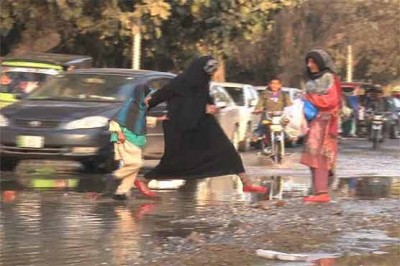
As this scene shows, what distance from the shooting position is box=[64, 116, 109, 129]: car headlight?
11.9 metres

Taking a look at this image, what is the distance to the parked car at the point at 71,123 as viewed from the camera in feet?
38.8

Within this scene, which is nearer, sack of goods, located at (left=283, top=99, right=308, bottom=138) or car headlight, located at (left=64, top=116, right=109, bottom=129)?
car headlight, located at (left=64, top=116, right=109, bottom=129)

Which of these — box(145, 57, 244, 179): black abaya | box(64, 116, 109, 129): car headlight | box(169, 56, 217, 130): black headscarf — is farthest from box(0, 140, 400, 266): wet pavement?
box(169, 56, 217, 130): black headscarf

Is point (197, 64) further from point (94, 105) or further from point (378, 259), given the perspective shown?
point (378, 259)

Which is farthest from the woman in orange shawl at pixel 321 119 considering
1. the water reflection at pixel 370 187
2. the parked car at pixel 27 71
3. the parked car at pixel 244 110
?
the parked car at pixel 244 110

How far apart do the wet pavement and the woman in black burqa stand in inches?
13.5

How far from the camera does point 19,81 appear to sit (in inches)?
635

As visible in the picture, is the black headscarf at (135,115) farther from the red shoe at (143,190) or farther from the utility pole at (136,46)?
the utility pole at (136,46)

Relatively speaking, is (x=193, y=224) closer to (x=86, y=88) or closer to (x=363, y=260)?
(x=363, y=260)

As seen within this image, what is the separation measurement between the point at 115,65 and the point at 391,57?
22.7 meters

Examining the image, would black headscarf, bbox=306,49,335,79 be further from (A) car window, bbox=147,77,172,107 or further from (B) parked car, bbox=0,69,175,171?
(A) car window, bbox=147,77,172,107

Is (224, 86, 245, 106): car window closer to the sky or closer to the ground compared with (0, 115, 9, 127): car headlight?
closer to the sky

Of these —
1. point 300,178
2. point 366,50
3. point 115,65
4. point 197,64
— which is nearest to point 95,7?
point 115,65

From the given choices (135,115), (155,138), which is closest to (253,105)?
(155,138)
